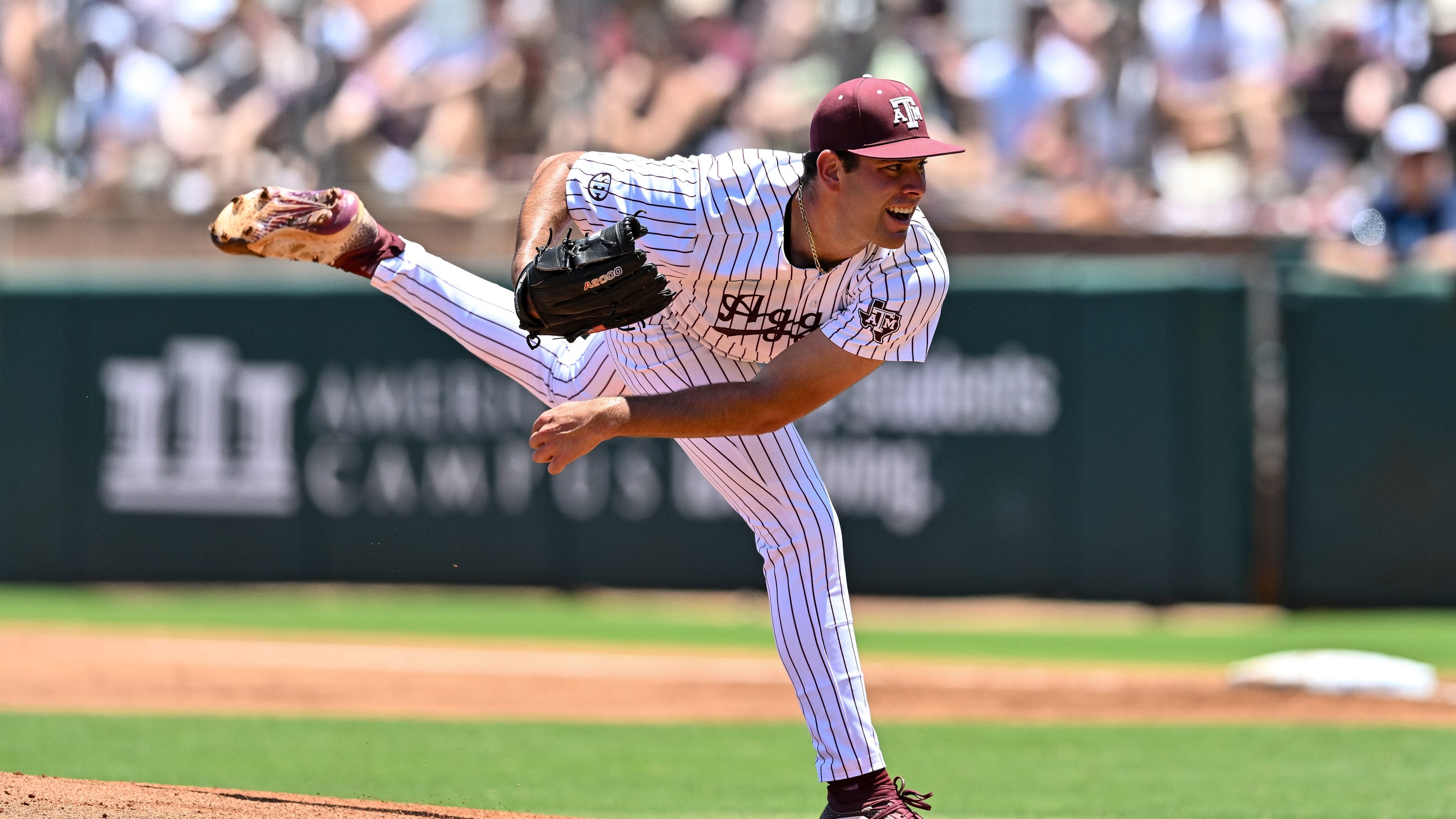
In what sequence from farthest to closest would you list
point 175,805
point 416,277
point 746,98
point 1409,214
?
point 746,98
point 1409,214
point 416,277
point 175,805

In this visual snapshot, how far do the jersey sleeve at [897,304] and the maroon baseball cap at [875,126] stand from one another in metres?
0.27

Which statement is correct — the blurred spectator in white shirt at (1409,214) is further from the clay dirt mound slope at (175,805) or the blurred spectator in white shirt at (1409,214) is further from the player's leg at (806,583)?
the clay dirt mound slope at (175,805)

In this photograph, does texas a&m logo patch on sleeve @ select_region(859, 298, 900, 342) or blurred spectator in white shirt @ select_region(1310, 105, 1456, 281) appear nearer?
texas a&m logo patch on sleeve @ select_region(859, 298, 900, 342)

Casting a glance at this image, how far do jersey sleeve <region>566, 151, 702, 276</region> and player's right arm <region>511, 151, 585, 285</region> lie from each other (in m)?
0.03

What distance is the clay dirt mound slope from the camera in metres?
4.03

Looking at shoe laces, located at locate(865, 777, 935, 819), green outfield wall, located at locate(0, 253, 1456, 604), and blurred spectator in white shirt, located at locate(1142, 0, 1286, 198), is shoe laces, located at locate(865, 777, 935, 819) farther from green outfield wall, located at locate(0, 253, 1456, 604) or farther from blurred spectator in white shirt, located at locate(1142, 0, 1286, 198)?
blurred spectator in white shirt, located at locate(1142, 0, 1286, 198)

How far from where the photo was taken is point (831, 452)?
10.2 meters

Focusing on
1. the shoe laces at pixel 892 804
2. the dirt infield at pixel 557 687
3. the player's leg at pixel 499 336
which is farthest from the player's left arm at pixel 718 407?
the dirt infield at pixel 557 687

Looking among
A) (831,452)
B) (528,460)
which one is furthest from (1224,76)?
(528,460)

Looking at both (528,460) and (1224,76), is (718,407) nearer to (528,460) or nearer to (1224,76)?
(528,460)

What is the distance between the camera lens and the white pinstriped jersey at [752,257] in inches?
164

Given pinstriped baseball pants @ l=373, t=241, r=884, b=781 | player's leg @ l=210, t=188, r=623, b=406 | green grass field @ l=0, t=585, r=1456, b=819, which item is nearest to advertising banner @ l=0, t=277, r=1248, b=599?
green grass field @ l=0, t=585, r=1456, b=819

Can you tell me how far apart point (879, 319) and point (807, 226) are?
→ 0.29 meters

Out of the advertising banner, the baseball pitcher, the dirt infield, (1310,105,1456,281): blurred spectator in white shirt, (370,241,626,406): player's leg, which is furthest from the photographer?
the advertising banner
